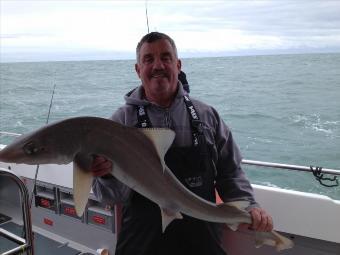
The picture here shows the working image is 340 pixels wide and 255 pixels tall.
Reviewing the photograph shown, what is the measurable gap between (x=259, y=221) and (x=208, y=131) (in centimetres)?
58

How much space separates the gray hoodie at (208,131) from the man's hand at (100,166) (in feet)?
1.91

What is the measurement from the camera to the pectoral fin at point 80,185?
165 centimetres

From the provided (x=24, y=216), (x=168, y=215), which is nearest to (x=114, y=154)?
(x=168, y=215)

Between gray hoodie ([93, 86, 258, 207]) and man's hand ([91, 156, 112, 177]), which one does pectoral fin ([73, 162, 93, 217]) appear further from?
gray hoodie ([93, 86, 258, 207])

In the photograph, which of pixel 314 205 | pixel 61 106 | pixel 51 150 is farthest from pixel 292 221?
pixel 61 106

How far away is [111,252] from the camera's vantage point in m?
4.02

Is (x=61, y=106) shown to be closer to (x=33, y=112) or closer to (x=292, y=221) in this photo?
(x=33, y=112)

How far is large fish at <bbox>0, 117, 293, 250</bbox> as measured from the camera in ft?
5.11

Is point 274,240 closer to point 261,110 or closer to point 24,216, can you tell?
point 24,216

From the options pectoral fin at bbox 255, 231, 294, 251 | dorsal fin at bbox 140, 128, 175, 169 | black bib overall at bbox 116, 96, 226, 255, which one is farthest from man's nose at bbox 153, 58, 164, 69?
pectoral fin at bbox 255, 231, 294, 251

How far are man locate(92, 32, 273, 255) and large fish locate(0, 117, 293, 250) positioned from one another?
270 millimetres

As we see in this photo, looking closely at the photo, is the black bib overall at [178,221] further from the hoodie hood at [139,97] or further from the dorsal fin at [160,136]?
the dorsal fin at [160,136]

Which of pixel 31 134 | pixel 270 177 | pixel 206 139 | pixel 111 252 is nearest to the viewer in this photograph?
pixel 31 134

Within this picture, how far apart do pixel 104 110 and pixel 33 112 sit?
10.9 ft
